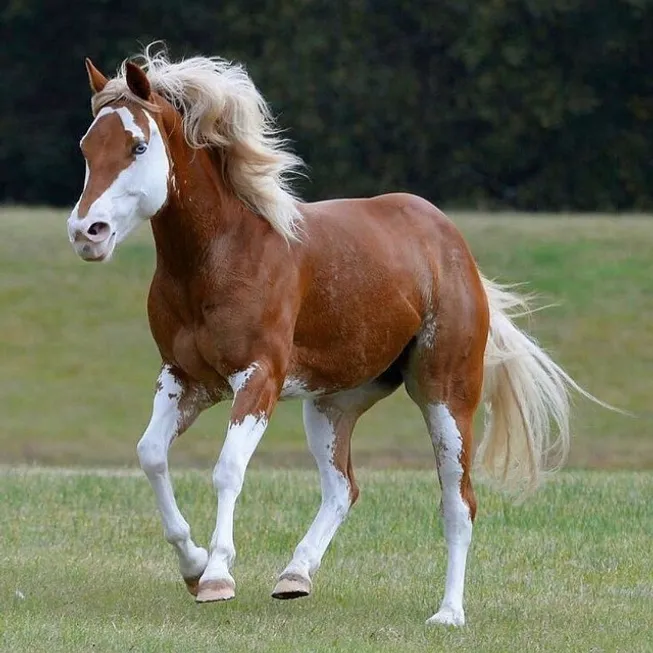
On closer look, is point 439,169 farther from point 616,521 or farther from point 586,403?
point 616,521

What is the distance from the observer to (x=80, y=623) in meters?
6.33

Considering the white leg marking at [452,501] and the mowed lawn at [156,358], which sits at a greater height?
the white leg marking at [452,501]

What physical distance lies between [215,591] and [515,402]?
2516mm

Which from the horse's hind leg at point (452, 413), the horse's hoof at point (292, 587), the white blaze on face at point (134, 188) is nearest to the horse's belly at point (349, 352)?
the horse's hind leg at point (452, 413)

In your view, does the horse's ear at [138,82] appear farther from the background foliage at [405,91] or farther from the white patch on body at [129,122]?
the background foliage at [405,91]

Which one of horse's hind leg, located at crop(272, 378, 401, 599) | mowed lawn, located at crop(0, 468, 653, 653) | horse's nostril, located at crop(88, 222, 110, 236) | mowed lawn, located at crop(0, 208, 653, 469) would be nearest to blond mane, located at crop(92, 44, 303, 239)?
horse's nostril, located at crop(88, 222, 110, 236)

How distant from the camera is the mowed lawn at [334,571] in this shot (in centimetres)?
624

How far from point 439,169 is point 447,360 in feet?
121

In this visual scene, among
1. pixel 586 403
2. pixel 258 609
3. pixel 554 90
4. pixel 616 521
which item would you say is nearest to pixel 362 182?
pixel 554 90

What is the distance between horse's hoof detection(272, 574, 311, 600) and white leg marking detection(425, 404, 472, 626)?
22.3 inches

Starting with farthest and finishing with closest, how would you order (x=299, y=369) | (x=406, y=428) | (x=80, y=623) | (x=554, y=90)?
(x=554, y=90), (x=406, y=428), (x=299, y=369), (x=80, y=623)

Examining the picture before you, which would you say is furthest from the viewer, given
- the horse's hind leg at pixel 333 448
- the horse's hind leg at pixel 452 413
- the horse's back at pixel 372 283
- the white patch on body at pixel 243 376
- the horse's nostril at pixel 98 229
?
the horse's hind leg at pixel 333 448

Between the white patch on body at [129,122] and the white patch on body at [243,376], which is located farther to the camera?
the white patch on body at [243,376]

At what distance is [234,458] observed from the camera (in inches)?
245
